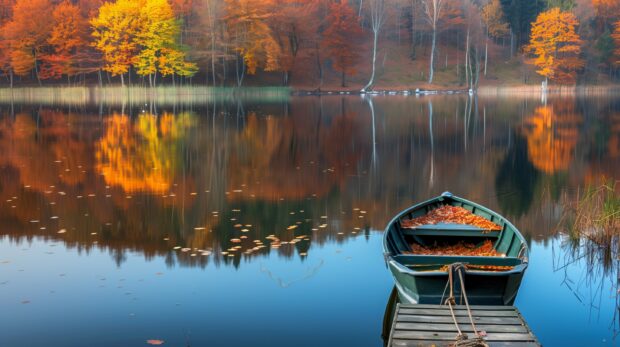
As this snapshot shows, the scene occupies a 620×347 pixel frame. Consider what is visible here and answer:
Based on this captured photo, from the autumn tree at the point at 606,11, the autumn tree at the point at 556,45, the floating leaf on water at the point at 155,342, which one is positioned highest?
the autumn tree at the point at 606,11

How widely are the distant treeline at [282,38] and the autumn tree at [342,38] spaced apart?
109 millimetres

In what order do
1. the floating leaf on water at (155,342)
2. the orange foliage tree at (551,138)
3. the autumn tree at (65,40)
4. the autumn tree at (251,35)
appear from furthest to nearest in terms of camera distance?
the autumn tree at (65,40)
the autumn tree at (251,35)
the orange foliage tree at (551,138)
the floating leaf on water at (155,342)

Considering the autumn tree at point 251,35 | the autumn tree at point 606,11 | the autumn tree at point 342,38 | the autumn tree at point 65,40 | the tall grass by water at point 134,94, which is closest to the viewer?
the tall grass by water at point 134,94

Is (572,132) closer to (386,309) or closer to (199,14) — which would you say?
(386,309)

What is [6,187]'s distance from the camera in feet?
58.8

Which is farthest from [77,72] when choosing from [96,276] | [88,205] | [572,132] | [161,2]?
[96,276]

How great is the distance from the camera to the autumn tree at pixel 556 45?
76250 millimetres

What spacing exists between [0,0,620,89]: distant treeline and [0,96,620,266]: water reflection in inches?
1192

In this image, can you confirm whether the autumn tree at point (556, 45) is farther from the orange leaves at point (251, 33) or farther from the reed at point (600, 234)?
the reed at point (600, 234)

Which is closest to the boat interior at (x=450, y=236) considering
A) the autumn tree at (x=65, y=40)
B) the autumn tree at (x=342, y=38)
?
the autumn tree at (x=65, y=40)

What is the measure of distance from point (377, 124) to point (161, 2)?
125 ft

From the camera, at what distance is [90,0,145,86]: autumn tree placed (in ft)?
219

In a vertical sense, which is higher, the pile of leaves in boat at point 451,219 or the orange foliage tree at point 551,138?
the pile of leaves in boat at point 451,219

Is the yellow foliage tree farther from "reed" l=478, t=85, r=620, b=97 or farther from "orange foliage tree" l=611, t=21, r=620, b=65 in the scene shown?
"orange foliage tree" l=611, t=21, r=620, b=65
